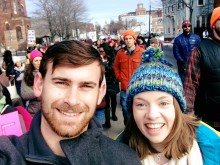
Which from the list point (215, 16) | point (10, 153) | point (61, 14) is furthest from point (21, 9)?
point (10, 153)

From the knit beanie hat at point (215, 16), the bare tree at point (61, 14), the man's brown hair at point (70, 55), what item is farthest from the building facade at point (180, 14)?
the man's brown hair at point (70, 55)

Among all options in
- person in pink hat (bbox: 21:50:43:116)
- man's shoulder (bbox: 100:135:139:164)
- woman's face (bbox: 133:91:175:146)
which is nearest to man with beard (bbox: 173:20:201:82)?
person in pink hat (bbox: 21:50:43:116)

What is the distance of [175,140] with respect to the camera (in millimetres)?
1955

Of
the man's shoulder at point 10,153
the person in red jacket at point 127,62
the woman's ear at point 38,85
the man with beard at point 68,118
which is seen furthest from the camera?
the person in red jacket at point 127,62

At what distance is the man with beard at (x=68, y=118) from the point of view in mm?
1497

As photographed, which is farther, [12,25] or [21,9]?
[21,9]

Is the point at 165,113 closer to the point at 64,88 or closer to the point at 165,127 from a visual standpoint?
the point at 165,127

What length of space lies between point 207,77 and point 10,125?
1859mm

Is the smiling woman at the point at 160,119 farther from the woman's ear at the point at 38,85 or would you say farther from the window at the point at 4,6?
the window at the point at 4,6

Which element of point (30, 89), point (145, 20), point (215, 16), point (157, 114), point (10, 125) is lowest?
point (30, 89)

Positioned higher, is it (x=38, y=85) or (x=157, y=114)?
(x=38, y=85)

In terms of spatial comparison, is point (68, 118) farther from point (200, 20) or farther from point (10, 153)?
point (200, 20)

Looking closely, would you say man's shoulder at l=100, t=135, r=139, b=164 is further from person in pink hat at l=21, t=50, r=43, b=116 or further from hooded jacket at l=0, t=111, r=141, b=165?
person in pink hat at l=21, t=50, r=43, b=116

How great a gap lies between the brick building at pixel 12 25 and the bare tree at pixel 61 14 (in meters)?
8.18
